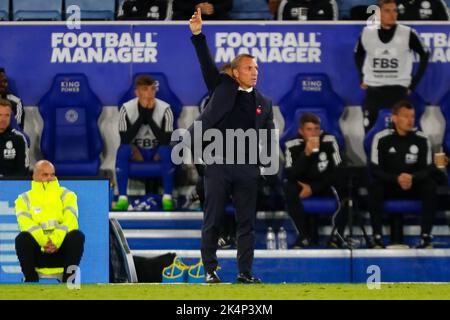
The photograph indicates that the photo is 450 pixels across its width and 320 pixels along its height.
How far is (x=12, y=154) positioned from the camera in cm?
1120

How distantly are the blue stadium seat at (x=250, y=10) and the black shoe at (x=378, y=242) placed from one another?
268cm

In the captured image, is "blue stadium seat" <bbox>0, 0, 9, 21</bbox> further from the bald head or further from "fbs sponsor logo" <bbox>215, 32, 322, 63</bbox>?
the bald head

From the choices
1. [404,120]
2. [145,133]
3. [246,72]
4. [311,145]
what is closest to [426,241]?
[404,120]

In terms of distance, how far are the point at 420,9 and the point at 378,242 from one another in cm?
264

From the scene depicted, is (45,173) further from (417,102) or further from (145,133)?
(417,102)

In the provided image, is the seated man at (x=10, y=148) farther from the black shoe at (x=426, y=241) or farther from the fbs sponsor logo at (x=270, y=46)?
the black shoe at (x=426, y=241)

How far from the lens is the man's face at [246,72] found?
27.6 ft

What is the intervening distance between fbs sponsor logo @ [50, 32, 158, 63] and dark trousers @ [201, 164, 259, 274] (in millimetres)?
3748

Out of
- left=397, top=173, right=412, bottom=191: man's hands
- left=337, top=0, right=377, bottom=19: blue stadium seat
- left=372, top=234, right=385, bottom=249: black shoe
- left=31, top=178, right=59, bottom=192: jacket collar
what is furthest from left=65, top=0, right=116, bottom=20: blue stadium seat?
left=372, top=234, right=385, bottom=249: black shoe

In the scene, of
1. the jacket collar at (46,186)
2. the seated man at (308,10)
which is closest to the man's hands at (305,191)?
the seated man at (308,10)
